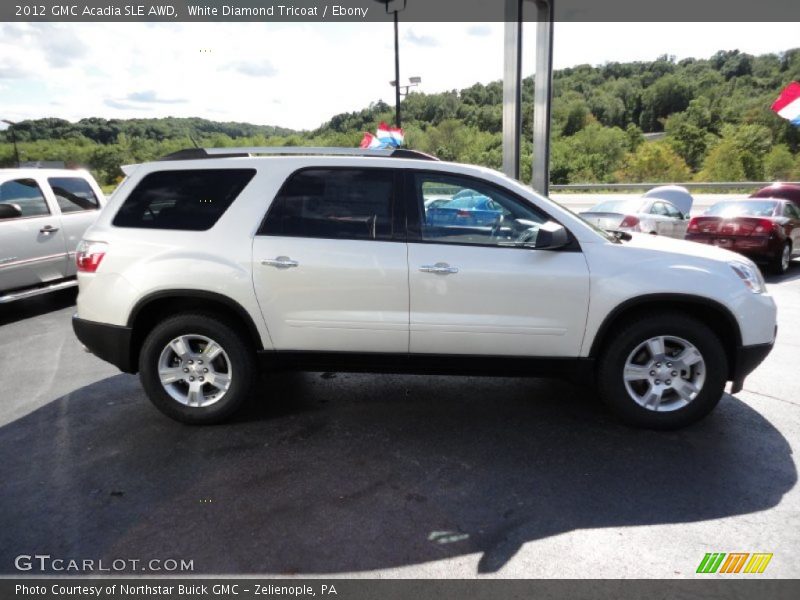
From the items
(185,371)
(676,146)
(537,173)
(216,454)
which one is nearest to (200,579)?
(216,454)

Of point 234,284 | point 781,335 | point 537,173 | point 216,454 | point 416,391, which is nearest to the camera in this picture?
point 216,454

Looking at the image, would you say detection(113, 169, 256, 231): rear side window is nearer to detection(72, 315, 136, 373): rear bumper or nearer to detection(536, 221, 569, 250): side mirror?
detection(72, 315, 136, 373): rear bumper

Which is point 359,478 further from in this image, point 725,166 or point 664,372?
point 725,166

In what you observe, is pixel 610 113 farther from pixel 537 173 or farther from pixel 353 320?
pixel 353 320

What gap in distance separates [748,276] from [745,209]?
8.33 m

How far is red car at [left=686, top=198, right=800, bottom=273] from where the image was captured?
10398 millimetres

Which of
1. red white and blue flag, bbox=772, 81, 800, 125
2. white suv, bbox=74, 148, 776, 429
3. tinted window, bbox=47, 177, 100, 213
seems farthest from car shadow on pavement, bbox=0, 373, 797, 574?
red white and blue flag, bbox=772, 81, 800, 125

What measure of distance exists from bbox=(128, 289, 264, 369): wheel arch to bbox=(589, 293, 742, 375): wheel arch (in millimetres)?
2344

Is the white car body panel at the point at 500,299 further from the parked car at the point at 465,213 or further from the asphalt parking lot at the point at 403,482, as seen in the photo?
the asphalt parking lot at the point at 403,482

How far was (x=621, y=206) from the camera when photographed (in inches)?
484

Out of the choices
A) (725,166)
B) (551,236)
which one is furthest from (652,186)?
(551,236)

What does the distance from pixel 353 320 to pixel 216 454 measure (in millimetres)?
1218

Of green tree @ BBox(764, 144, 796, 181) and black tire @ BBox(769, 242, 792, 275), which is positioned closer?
black tire @ BBox(769, 242, 792, 275)

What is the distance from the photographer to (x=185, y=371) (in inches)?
163
